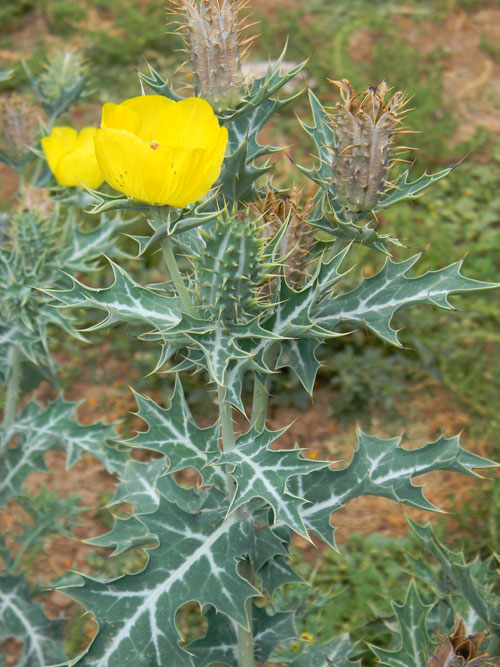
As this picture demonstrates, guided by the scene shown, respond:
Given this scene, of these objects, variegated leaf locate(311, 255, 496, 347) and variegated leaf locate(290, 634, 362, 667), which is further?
variegated leaf locate(290, 634, 362, 667)

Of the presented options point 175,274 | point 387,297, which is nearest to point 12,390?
point 175,274

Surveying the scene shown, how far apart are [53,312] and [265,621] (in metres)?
0.86

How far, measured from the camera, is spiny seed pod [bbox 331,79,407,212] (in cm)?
114

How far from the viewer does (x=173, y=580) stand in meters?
1.21

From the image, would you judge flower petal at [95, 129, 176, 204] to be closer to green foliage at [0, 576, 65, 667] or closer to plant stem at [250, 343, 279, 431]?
plant stem at [250, 343, 279, 431]

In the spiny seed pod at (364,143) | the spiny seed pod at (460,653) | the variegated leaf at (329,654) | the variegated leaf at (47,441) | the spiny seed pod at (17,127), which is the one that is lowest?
the variegated leaf at (329,654)

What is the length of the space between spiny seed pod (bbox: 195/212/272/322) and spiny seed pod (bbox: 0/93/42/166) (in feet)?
3.65

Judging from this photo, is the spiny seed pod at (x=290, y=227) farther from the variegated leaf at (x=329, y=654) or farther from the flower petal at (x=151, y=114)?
the variegated leaf at (x=329, y=654)

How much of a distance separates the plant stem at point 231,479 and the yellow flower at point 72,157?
0.78 meters

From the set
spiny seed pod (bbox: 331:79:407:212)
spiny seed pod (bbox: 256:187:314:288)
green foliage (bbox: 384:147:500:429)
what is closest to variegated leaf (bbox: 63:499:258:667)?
spiny seed pod (bbox: 256:187:314:288)

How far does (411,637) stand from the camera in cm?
142

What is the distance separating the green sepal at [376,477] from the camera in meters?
1.33

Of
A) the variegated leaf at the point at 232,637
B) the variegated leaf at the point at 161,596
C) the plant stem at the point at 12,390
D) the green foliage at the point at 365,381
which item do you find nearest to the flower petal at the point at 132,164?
the variegated leaf at the point at 161,596

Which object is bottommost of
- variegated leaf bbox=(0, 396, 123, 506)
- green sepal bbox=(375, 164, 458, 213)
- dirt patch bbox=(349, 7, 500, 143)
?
dirt patch bbox=(349, 7, 500, 143)
